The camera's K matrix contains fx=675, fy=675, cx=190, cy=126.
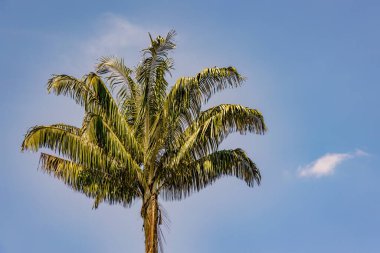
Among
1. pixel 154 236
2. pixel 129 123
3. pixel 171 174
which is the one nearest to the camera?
pixel 154 236

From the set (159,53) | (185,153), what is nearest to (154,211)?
(185,153)

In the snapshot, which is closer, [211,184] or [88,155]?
[88,155]

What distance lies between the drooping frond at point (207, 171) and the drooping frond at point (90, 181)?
1107mm

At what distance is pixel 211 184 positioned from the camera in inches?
796

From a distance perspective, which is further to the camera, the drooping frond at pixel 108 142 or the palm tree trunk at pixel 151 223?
the palm tree trunk at pixel 151 223

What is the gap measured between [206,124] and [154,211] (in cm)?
288

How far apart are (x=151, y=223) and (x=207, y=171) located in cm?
236

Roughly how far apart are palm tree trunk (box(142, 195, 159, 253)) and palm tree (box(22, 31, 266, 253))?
28 millimetres

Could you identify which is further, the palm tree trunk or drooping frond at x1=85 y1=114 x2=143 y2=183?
the palm tree trunk

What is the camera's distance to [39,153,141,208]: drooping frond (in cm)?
1997

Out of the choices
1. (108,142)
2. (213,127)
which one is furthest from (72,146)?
(213,127)

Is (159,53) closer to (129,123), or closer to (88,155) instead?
(129,123)

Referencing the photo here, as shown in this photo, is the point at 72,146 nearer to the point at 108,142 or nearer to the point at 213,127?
the point at 108,142

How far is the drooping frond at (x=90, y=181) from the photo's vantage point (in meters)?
20.0
